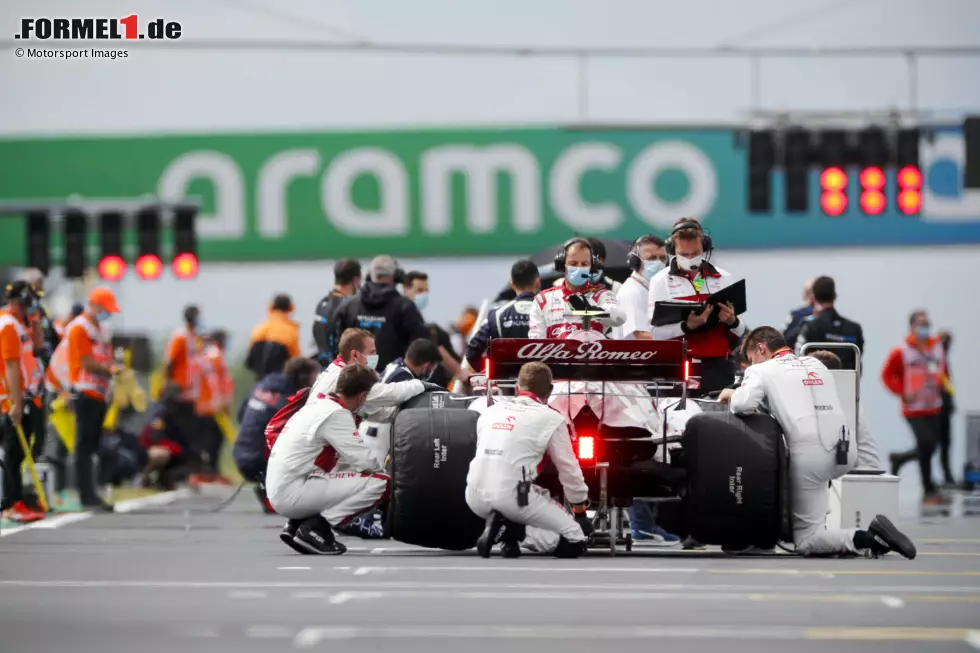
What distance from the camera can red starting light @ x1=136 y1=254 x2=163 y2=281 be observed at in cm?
2888

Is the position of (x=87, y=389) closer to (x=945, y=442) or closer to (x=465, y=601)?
(x=465, y=601)

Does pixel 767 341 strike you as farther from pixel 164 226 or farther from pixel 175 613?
pixel 164 226

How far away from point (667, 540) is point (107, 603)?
545 cm

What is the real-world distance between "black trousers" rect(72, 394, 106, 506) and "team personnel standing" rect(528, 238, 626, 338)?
6.61 meters

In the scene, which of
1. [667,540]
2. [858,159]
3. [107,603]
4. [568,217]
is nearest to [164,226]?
[568,217]

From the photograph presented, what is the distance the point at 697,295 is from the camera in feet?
48.9

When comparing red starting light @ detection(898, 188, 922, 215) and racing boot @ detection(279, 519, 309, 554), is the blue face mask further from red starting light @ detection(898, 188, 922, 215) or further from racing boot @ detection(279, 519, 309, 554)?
red starting light @ detection(898, 188, 922, 215)

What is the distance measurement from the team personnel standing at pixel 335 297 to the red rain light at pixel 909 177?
11567 millimetres

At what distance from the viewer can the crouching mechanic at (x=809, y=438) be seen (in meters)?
13.6

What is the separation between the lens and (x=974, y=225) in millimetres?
30922

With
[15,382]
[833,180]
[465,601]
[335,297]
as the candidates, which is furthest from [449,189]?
[465,601]

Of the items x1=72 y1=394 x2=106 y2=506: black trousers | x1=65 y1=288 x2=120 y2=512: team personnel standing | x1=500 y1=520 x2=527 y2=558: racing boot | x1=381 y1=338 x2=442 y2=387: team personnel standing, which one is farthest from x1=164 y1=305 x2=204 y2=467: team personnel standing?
x1=500 y1=520 x2=527 y2=558: racing boot

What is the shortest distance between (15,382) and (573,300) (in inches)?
217

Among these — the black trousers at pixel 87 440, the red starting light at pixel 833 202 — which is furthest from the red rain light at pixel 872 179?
the black trousers at pixel 87 440
